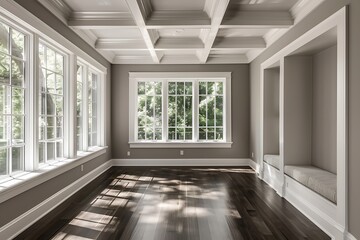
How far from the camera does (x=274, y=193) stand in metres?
4.67

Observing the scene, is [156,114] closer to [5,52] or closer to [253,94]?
[253,94]

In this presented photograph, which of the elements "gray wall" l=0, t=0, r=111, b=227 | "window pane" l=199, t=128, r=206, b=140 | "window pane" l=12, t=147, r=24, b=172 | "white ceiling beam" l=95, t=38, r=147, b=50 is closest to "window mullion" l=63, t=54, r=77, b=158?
"gray wall" l=0, t=0, r=111, b=227

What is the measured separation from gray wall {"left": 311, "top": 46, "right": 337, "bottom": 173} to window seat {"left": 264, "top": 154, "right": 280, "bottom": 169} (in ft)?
1.94

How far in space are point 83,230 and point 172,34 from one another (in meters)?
3.78

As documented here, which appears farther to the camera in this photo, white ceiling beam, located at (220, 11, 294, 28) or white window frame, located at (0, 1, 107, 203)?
white ceiling beam, located at (220, 11, 294, 28)

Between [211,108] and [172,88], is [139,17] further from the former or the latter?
[211,108]

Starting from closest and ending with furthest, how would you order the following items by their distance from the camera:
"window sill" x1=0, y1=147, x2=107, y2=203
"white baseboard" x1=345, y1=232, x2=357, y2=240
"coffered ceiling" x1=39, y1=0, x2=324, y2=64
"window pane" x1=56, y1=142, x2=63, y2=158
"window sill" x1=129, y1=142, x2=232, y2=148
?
"white baseboard" x1=345, y1=232, x2=357, y2=240
"window sill" x1=0, y1=147, x2=107, y2=203
"coffered ceiling" x1=39, y1=0, x2=324, y2=64
"window pane" x1=56, y1=142, x2=63, y2=158
"window sill" x1=129, y1=142, x2=232, y2=148

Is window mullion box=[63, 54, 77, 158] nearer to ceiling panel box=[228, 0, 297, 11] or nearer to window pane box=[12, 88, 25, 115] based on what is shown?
window pane box=[12, 88, 25, 115]

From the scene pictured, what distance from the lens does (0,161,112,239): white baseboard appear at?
2.85 m

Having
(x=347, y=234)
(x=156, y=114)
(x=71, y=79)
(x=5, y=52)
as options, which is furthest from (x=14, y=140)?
(x=156, y=114)

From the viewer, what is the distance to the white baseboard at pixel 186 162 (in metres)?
7.20

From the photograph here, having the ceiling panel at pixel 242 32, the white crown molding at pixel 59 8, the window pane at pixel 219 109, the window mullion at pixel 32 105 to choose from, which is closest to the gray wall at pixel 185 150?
the window pane at pixel 219 109

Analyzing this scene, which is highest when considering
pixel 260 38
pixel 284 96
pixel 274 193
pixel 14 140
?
pixel 260 38

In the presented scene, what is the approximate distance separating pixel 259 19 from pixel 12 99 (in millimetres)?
3537
